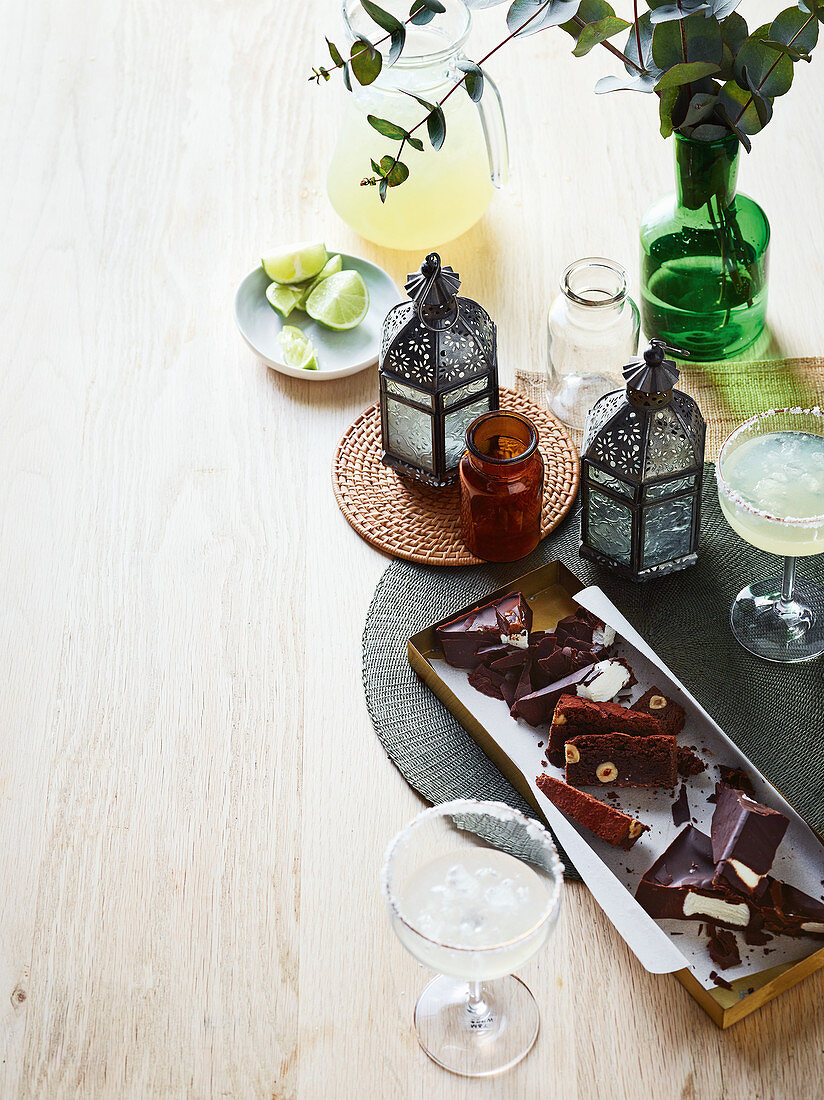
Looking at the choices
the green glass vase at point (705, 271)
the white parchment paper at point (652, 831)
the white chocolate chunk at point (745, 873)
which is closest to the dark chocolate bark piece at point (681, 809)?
the white parchment paper at point (652, 831)

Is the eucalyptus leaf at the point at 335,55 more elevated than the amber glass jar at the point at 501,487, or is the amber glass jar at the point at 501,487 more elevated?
the eucalyptus leaf at the point at 335,55

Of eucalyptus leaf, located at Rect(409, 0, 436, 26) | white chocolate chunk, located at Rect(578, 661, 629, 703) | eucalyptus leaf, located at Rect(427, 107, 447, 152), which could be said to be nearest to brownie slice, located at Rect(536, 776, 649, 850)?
white chocolate chunk, located at Rect(578, 661, 629, 703)

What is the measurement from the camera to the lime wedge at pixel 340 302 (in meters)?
1.84

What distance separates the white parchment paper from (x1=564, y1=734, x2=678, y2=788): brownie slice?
2 centimetres

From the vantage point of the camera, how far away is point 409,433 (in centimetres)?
163

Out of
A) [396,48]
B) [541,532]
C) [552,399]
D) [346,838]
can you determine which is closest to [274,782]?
[346,838]

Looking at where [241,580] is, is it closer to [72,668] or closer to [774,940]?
[72,668]

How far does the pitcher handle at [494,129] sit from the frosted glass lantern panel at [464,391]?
408 millimetres

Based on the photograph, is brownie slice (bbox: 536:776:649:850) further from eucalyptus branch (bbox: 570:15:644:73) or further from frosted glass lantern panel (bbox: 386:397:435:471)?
eucalyptus branch (bbox: 570:15:644:73)

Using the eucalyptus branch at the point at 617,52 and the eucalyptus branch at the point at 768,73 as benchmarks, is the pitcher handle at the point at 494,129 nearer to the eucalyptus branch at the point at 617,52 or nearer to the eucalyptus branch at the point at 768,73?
the eucalyptus branch at the point at 617,52

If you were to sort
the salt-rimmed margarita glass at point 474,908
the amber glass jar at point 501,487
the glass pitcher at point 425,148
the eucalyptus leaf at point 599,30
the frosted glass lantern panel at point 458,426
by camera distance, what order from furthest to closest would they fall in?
1. the glass pitcher at point 425,148
2. the frosted glass lantern panel at point 458,426
3. the amber glass jar at point 501,487
4. the eucalyptus leaf at point 599,30
5. the salt-rimmed margarita glass at point 474,908

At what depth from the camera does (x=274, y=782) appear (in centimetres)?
138

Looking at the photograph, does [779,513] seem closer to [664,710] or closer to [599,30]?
[664,710]

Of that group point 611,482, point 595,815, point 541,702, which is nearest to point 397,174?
point 611,482
